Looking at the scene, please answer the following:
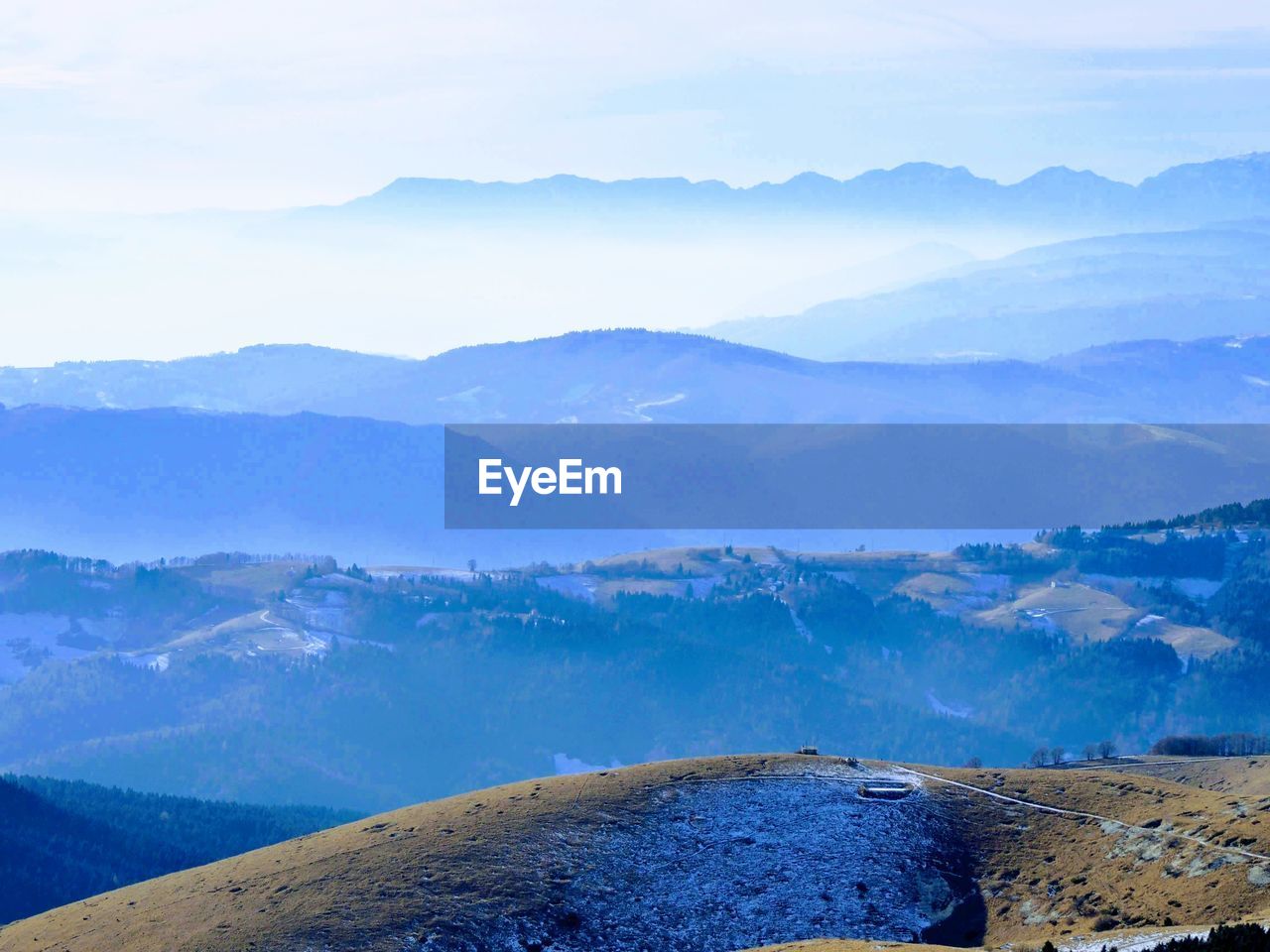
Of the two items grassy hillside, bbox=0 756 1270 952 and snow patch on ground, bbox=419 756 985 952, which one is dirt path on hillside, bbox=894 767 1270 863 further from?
snow patch on ground, bbox=419 756 985 952

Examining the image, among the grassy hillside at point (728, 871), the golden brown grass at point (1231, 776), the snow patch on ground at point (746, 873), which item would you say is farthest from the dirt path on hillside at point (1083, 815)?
the golden brown grass at point (1231, 776)

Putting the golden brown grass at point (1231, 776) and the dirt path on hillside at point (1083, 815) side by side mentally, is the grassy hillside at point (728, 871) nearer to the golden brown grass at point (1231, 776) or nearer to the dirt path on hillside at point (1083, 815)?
the dirt path on hillside at point (1083, 815)

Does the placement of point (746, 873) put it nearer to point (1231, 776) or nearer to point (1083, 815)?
point (1083, 815)

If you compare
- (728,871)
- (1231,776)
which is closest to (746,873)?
(728,871)

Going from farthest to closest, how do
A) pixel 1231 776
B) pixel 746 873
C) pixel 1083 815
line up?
pixel 1231 776 → pixel 1083 815 → pixel 746 873

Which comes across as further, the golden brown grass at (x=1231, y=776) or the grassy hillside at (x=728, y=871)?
the golden brown grass at (x=1231, y=776)

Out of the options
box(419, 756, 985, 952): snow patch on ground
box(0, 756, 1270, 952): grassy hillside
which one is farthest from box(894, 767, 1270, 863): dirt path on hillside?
box(419, 756, 985, 952): snow patch on ground

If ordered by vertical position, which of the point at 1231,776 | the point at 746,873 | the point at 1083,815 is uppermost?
the point at 1083,815

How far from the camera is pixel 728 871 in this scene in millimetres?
141875

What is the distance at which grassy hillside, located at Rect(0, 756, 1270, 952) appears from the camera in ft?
433

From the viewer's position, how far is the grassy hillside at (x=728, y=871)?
132m

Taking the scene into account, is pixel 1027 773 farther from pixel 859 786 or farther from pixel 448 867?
pixel 448 867

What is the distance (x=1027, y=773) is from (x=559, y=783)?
34754mm

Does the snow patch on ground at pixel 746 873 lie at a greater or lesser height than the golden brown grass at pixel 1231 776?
greater
